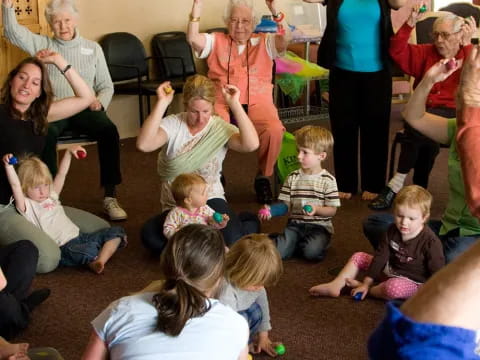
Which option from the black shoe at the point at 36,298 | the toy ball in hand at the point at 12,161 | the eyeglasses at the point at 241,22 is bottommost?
the black shoe at the point at 36,298

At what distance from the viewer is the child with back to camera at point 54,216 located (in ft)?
10.3

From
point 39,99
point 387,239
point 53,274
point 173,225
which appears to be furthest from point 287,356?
point 39,99

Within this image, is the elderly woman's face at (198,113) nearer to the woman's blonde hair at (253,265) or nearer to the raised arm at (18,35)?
the woman's blonde hair at (253,265)

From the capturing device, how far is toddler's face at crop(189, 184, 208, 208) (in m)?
3.07

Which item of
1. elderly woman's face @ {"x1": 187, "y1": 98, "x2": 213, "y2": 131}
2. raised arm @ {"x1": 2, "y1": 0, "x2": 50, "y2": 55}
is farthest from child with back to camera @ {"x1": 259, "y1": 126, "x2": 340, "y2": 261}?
raised arm @ {"x1": 2, "y1": 0, "x2": 50, "y2": 55}

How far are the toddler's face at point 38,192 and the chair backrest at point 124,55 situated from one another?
243 centimetres

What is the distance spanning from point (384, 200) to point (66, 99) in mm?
1842

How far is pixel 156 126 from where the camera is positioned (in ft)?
10.6

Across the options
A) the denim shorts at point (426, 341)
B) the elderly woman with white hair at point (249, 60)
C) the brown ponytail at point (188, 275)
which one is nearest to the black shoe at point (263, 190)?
the elderly woman with white hair at point (249, 60)

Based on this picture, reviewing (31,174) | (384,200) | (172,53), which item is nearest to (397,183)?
(384,200)

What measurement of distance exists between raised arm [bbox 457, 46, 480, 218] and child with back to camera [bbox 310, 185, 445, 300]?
Answer: 2.36ft

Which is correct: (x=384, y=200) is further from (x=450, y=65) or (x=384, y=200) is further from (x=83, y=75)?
(x=83, y=75)

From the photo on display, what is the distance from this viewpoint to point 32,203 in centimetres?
318

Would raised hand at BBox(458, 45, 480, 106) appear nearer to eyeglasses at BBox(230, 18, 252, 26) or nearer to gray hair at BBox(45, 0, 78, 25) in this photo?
eyeglasses at BBox(230, 18, 252, 26)
